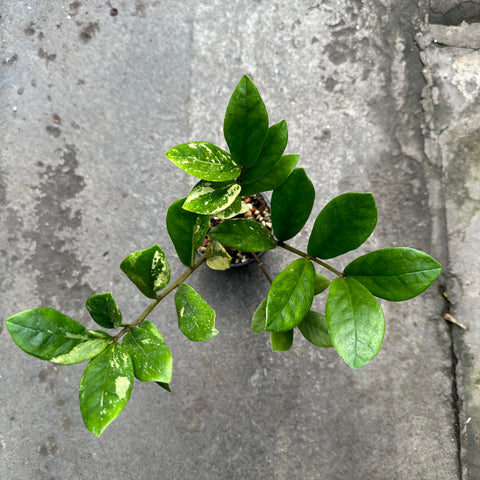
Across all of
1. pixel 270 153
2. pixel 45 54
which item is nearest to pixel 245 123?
pixel 270 153

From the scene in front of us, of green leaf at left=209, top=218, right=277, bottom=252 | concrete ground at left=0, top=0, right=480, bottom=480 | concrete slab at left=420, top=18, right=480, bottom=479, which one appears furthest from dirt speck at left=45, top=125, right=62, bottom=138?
concrete slab at left=420, top=18, right=480, bottom=479

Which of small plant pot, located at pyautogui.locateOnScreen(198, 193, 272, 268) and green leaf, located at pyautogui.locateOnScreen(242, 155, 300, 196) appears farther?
small plant pot, located at pyautogui.locateOnScreen(198, 193, 272, 268)

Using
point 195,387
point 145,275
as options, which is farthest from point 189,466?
point 145,275

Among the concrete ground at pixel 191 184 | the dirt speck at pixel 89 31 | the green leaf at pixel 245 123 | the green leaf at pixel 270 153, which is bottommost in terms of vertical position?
the concrete ground at pixel 191 184

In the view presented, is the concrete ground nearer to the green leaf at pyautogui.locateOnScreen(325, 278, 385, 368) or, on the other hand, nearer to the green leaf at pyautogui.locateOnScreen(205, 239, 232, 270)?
the green leaf at pyautogui.locateOnScreen(205, 239, 232, 270)

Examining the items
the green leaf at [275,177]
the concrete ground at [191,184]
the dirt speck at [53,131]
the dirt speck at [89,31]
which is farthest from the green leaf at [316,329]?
the dirt speck at [89,31]

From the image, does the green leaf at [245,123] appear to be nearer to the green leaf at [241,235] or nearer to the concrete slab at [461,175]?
the green leaf at [241,235]
